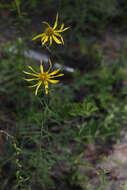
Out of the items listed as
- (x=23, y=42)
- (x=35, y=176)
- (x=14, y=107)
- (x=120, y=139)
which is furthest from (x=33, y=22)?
(x=35, y=176)

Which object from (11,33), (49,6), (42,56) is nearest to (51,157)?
(42,56)

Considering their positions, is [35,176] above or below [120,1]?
below

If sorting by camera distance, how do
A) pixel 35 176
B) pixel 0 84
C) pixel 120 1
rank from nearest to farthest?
pixel 35 176 < pixel 0 84 < pixel 120 1

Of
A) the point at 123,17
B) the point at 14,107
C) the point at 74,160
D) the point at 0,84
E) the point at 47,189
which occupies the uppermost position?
the point at 123,17

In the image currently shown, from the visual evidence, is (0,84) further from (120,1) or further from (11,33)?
(120,1)

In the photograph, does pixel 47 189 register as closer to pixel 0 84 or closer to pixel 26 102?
pixel 26 102

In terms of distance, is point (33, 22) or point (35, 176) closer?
point (35, 176)

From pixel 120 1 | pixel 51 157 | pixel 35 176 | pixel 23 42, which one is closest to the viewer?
pixel 51 157
